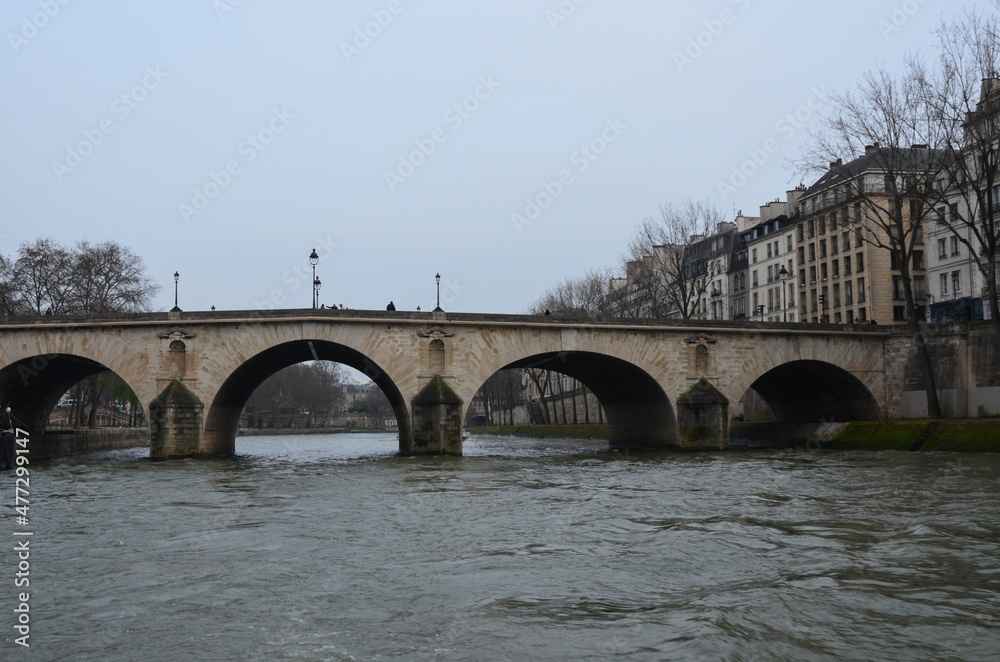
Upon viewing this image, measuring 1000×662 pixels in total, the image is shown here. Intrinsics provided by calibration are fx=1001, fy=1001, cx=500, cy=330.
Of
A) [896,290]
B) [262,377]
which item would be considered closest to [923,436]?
[262,377]

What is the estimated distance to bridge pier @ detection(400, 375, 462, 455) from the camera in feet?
120

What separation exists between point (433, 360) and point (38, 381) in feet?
56.4

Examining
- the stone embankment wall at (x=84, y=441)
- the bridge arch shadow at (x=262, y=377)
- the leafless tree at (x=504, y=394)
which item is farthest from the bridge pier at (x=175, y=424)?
the leafless tree at (x=504, y=394)

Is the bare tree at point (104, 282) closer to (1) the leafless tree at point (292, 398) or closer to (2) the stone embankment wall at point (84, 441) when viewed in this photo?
(2) the stone embankment wall at point (84, 441)

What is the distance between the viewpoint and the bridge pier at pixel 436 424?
1439 inches

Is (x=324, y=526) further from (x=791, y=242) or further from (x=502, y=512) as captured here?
(x=791, y=242)

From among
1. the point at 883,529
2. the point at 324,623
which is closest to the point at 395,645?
the point at 324,623

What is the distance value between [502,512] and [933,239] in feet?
153

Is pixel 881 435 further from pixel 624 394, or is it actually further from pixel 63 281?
pixel 63 281

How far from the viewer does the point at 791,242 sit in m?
72.8

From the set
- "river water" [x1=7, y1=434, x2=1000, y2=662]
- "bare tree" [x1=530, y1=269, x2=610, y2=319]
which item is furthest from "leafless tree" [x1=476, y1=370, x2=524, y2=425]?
"river water" [x1=7, y1=434, x2=1000, y2=662]

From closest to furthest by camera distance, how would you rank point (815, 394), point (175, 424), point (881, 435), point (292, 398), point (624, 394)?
point (175, 424)
point (881, 435)
point (624, 394)
point (815, 394)
point (292, 398)

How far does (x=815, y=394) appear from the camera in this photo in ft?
156

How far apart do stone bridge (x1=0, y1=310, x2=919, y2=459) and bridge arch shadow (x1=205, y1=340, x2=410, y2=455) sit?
0.14m
